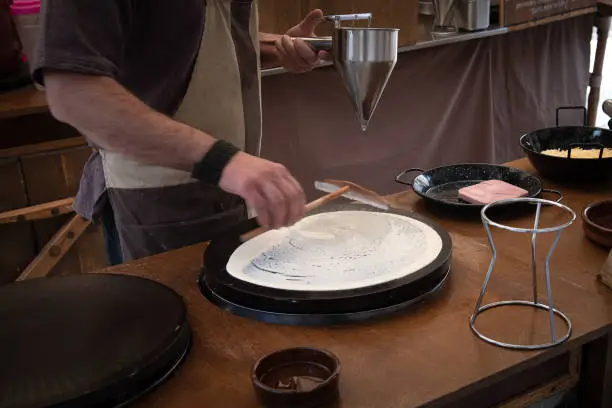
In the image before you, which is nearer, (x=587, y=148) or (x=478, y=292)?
(x=478, y=292)

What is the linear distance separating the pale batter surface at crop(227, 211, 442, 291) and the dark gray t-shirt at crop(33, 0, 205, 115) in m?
0.36

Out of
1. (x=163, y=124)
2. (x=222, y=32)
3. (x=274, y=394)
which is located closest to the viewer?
(x=274, y=394)

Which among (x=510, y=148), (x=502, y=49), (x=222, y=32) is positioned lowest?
(x=510, y=148)

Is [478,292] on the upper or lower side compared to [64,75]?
lower

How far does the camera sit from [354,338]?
982 mm

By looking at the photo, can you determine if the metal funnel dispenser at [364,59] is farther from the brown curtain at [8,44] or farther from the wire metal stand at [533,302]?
the brown curtain at [8,44]

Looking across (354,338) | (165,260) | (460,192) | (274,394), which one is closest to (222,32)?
(165,260)

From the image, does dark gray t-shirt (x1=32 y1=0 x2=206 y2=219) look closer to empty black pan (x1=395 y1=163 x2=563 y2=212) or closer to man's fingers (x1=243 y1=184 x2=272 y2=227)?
man's fingers (x1=243 y1=184 x2=272 y2=227)

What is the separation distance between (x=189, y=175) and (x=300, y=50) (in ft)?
1.32

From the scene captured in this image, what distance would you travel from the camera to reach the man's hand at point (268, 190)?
3.34ft

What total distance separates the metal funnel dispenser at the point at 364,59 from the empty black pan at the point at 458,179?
1.04ft

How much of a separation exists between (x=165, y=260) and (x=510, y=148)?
2472 mm

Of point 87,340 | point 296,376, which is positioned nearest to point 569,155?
point 296,376

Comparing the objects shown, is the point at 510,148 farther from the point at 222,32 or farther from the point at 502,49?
the point at 222,32
